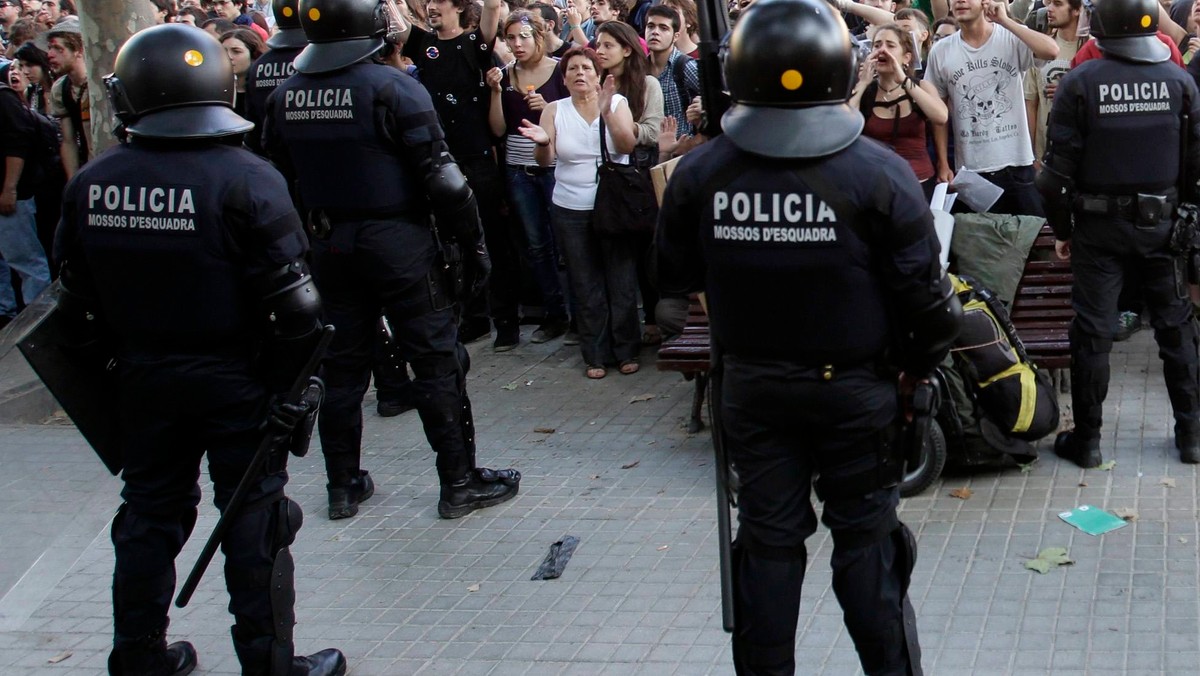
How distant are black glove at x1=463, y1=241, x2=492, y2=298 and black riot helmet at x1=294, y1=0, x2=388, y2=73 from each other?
3.12 feet

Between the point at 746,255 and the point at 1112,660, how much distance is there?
1907 mm

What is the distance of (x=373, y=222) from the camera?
18.8 ft

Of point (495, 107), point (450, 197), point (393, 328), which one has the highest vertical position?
point (450, 197)

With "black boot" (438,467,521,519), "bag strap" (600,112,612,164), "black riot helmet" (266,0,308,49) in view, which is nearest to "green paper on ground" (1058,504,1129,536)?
"black boot" (438,467,521,519)

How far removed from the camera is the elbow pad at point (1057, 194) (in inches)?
237

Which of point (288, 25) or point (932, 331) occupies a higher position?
point (288, 25)

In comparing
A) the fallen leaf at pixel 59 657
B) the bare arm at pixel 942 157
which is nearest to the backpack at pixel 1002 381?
the bare arm at pixel 942 157

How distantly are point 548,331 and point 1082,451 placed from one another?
3.90 m

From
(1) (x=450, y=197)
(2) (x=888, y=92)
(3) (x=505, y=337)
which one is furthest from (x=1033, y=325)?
(3) (x=505, y=337)

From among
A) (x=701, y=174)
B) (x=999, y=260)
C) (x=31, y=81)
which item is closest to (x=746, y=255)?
(x=701, y=174)

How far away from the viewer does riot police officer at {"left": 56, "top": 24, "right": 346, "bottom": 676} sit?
4.08 metres

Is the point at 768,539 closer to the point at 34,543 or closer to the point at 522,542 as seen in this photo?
the point at 522,542

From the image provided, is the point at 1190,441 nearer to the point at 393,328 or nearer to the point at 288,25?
the point at 393,328

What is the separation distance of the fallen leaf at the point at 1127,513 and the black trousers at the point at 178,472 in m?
3.37
